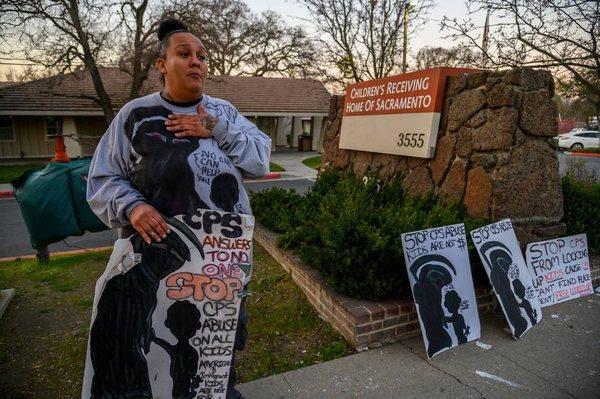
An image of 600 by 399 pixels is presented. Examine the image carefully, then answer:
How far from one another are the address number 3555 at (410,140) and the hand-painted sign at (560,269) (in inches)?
65.7

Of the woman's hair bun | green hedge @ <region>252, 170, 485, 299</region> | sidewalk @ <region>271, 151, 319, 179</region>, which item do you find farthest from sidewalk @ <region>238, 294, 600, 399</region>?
sidewalk @ <region>271, 151, 319, 179</region>

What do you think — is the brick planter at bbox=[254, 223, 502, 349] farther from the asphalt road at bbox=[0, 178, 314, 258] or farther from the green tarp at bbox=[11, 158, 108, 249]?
the asphalt road at bbox=[0, 178, 314, 258]

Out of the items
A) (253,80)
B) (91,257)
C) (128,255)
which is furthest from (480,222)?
(253,80)

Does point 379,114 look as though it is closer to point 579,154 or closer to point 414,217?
point 414,217

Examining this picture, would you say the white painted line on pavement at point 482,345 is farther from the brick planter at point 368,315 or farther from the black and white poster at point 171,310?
the black and white poster at point 171,310

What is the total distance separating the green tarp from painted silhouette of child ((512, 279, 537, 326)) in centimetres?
444

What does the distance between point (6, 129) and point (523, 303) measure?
24.1m

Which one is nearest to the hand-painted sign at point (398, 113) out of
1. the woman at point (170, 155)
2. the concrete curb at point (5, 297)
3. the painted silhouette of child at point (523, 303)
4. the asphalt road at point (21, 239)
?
the painted silhouette of child at point (523, 303)

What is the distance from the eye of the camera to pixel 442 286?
3.02m

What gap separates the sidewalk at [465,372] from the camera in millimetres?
2477

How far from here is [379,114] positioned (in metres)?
5.39

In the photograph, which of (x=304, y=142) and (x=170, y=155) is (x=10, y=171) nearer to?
(x=304, y=142)

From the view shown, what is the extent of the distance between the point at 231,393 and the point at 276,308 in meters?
1.45

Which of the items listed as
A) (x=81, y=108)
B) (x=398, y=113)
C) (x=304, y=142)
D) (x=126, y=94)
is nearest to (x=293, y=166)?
(x=304, y=142)
